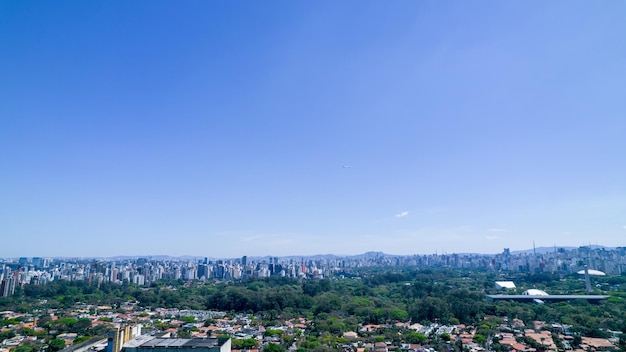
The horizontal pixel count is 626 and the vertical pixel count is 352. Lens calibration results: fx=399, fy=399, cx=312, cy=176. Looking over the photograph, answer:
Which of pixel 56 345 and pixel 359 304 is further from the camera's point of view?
pixel 359 304

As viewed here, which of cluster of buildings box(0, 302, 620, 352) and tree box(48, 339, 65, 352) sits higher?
tree box(48, 339, 65, 352)

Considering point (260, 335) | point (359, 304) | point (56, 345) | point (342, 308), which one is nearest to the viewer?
point (56, 345)

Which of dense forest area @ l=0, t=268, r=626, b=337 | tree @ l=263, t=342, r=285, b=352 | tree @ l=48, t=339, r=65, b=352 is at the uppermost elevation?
tree @ l=48, t=339, r=65, b=352

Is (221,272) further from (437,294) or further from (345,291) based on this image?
(437,294)

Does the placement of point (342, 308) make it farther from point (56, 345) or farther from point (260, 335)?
point (56, 345)

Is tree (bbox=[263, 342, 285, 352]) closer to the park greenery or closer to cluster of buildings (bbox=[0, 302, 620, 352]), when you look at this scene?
the park greenery

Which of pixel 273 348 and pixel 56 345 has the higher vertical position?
pixel 56 345

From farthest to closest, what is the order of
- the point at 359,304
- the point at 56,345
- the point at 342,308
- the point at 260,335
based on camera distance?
the point at 359,304 → the point at 342,308 → the point at 260,335 → the point at 56,345

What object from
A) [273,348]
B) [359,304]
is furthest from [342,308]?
[273,348]

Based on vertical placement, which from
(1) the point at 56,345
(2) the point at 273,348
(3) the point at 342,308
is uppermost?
(1) the point at 56,345

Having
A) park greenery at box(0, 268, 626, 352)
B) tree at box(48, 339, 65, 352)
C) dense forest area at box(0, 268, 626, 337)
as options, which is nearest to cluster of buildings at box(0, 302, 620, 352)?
park greenery at box(0, 268, 626, 352)

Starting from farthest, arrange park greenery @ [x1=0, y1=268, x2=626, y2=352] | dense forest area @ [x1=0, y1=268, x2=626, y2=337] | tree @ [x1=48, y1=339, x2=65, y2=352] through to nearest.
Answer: dense forest area @ [x1=0, y1=268, x2=626, y2=337], park greenery @ [x1=0, y1=268, x2=626, y2=352], tree @ [x1=48, y1=339, x2=65, y2=352]

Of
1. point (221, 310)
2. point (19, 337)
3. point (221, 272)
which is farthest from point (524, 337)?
point (221, 272)
